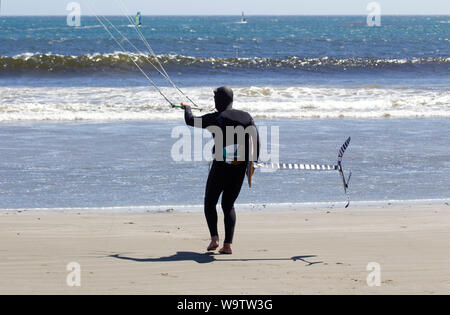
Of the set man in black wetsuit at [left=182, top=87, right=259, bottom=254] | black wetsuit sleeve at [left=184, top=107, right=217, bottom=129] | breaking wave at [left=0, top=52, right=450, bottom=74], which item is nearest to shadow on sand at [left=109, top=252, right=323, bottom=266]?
man in black wetsuit at [left=182, top=87, right=259, bottom=254]

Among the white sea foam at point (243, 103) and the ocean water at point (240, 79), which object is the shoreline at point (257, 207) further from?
the white sea foam at point (243, 103)

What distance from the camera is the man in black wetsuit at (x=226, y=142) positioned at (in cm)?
563

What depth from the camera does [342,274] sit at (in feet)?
17.5

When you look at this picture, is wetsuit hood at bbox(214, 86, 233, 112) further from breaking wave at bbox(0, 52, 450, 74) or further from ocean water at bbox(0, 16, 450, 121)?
breaking wave at bbox(0, 52, 450, 74)

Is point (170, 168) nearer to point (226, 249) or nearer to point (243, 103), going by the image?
point (226, 249)

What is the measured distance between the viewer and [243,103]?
734 inches

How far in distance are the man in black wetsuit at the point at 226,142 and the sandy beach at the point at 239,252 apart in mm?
588

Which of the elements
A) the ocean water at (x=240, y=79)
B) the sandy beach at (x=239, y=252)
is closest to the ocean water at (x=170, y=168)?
the sandy beach at (x=239, y=252)

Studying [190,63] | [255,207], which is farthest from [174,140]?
[190,63]

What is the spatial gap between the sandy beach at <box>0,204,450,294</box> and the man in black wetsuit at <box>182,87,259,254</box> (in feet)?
1.93

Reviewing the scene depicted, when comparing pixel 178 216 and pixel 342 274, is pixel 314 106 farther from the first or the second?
pixel 342 274

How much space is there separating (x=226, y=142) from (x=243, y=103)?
1306cm

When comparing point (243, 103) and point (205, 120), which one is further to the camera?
point (243, 103)
